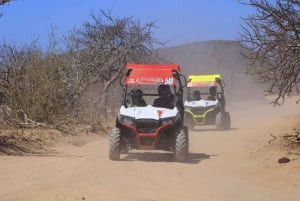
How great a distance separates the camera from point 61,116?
21141 mm

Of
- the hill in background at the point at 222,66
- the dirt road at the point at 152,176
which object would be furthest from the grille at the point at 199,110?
the hill in background at the point at 222,66

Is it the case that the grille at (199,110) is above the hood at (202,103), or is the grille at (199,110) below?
below

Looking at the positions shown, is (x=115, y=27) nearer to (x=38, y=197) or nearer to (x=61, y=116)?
(x=61, y=116)

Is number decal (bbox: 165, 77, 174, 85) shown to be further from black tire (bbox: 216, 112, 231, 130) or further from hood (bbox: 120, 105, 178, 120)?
black tire (bbox: 216, 112, 231, 130)

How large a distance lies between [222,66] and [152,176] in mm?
63877

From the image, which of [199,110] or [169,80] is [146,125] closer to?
[169,80]

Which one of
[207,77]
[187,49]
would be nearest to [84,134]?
[207,77]

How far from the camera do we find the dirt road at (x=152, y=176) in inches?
372

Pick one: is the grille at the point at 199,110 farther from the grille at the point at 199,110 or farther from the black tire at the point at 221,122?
the black tire at the point at 221,122

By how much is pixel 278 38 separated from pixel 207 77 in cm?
1299

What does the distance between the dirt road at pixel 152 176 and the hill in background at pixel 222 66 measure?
45761 mm

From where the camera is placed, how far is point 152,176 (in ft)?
38.0

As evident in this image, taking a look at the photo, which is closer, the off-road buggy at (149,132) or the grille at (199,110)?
the off-road buggy at (149,132)

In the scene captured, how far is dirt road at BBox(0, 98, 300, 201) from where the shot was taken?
9438 millimetres
